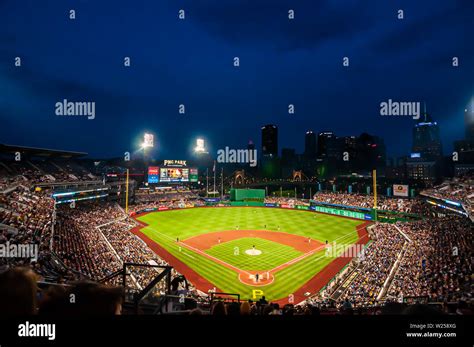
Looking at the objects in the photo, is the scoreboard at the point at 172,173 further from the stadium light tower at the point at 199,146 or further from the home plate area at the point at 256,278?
the home plate area at the point at 256,278

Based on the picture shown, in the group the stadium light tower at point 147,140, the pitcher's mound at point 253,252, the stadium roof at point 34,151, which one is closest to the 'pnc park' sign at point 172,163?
the stadium light tower at point 147,140

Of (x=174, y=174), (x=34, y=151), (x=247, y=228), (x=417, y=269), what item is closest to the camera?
(x=417, y=269)

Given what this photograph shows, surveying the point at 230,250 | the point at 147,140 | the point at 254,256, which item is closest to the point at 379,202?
the point at 254,256

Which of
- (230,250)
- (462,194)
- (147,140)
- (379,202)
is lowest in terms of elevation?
(230,250)

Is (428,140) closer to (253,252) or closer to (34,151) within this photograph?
(253,252)

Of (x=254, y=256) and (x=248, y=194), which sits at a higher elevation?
(x=248, y=194)

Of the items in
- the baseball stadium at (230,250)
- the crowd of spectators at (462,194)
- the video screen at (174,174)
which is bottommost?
the baseball stadium at (230,250)
